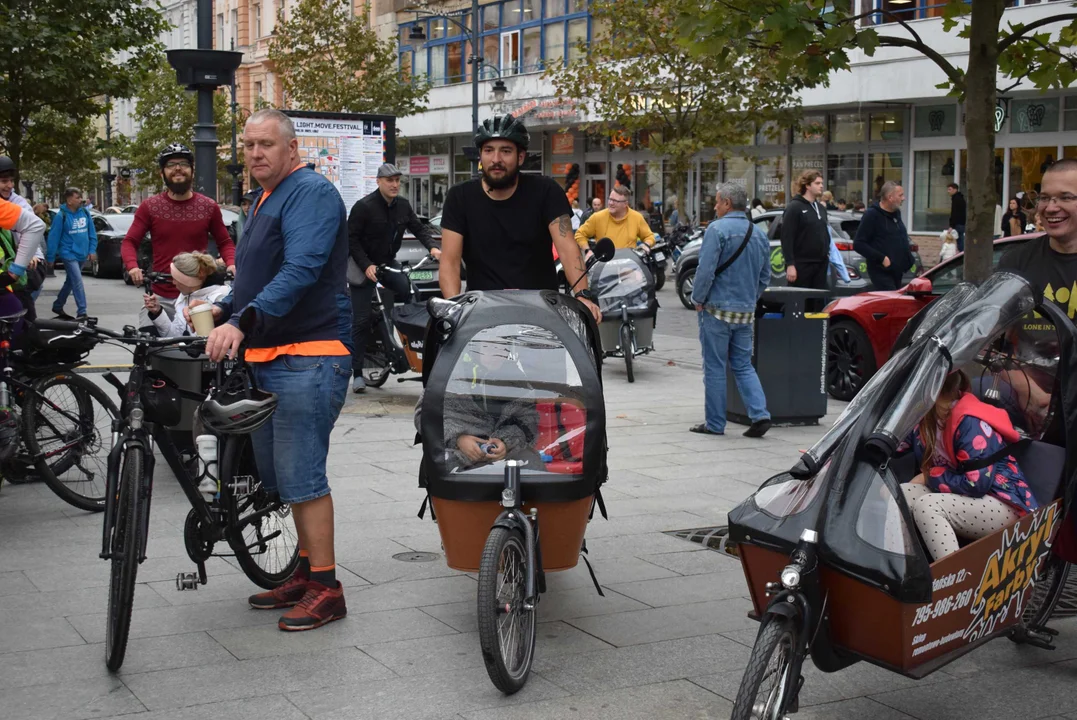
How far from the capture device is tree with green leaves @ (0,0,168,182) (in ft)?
78.7

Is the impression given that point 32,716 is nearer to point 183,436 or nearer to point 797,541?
point 797,541

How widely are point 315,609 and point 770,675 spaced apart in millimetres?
2293

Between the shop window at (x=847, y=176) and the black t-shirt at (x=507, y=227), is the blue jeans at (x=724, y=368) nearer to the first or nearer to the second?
the black t-shirt at (x=507, y=227)

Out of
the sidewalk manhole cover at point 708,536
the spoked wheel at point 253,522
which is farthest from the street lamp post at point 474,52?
the spoked wheel at point 253,522

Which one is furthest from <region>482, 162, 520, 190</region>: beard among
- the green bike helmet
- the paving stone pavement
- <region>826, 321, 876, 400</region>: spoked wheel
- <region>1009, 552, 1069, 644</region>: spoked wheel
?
<region>826, 321, 876, 400</region>: spoked wheel

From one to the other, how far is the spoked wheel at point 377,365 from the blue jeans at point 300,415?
675cm

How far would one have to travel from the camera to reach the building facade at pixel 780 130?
31531 millimetres

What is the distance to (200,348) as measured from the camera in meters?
7.18

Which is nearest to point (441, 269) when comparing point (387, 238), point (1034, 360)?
point (1034, 360)

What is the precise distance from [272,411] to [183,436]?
2.85 metres

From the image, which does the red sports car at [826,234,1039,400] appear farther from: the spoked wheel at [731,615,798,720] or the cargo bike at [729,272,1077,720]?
the spoked wheel at [731,615,798,720]

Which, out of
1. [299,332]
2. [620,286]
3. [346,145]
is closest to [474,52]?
[346,145]

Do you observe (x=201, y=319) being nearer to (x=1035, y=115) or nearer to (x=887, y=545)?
(x=887, y=545)

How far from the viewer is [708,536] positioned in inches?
276
